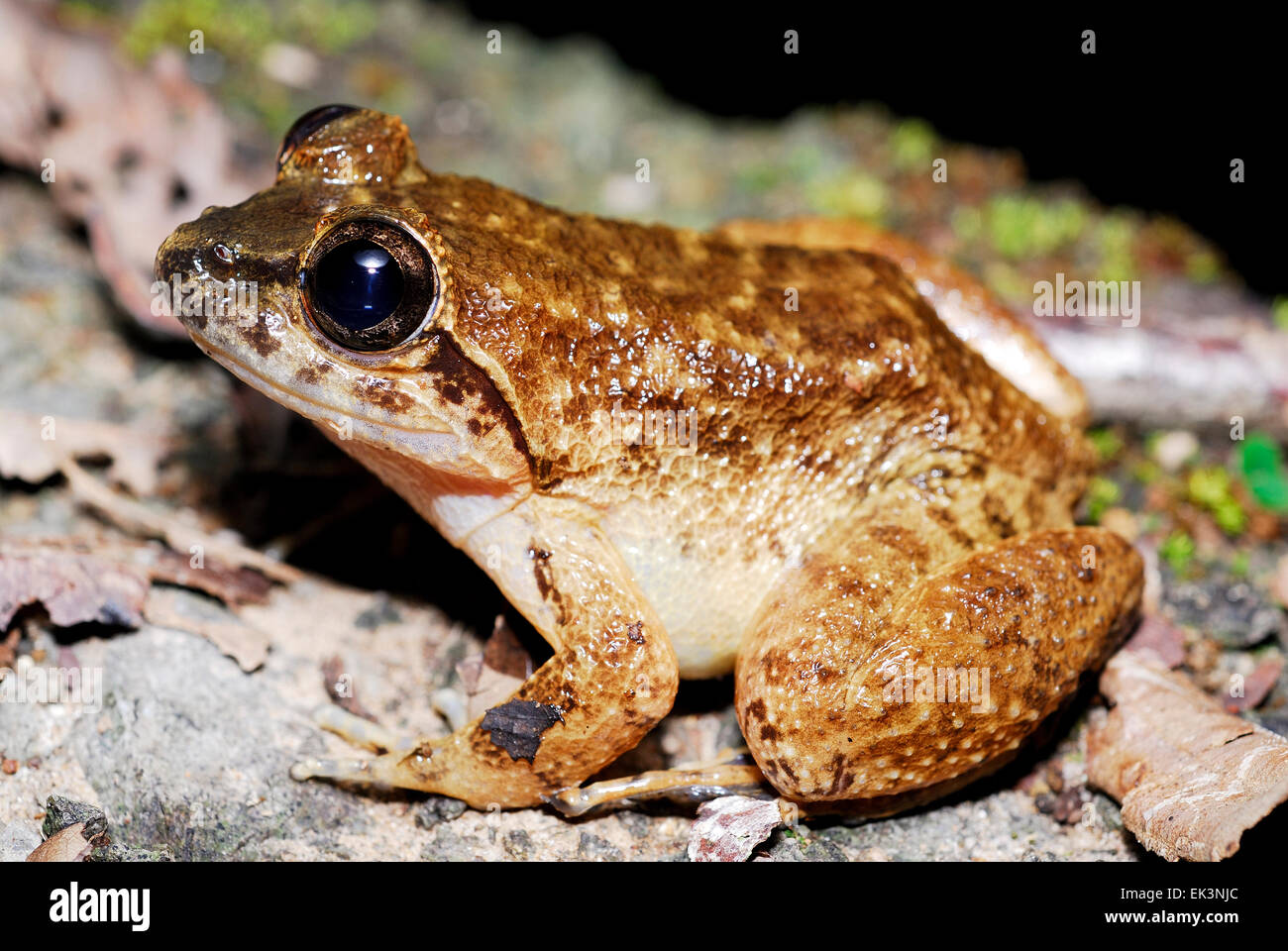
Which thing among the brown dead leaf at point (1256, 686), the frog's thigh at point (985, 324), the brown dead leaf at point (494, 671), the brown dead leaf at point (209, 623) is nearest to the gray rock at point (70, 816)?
the brown dead leaf at point (209, 623)

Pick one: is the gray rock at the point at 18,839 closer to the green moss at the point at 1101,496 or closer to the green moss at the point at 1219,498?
the green moss at the point at 1101,496

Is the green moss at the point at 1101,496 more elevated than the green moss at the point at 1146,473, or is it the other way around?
the green moss at the point at 1146,473

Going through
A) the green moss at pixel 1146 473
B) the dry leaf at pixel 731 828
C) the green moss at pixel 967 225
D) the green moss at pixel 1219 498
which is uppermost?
the green moss at pixel 967 225

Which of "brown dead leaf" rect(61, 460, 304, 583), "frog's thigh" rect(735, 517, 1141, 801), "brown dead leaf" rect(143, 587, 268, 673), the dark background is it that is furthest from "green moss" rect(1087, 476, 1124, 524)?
"brown dead leaf" rect(143, 587, 268, 673)

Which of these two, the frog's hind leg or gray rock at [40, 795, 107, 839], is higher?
gray rock at [40, 795, 107, 839]

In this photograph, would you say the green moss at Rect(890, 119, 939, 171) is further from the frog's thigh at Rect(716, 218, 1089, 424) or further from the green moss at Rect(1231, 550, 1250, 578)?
the green moss at Rect(1231, 550, 1250, 578)
